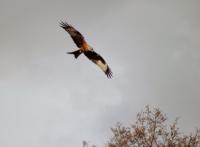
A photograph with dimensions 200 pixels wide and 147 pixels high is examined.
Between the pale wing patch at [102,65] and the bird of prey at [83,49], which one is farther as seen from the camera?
the pale wing patch at [102,65]

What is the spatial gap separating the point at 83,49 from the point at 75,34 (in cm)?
111

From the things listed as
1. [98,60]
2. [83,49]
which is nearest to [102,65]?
[98,60]

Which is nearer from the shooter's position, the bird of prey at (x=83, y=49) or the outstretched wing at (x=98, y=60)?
the bird of prey at (x=83, y=49)

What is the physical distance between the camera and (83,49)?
17.4 metres

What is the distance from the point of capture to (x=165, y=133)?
1081 inches

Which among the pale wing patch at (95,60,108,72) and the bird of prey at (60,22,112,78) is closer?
the bird of prey at (60,22,112,78)

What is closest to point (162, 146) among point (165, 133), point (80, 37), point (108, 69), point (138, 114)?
point (165, 133)

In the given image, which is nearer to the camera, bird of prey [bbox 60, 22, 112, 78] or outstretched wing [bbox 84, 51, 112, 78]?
bird of prey [bbox 60, 22, 112, 78]

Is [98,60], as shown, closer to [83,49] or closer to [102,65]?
[102,65]

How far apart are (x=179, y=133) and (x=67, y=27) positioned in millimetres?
12663

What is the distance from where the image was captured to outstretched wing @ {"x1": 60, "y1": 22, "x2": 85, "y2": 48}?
17.7 m

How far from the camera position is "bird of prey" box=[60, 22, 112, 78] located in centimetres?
1747

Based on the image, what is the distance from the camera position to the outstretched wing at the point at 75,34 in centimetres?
1770

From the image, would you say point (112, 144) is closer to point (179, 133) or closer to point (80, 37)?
point (179, 133)
